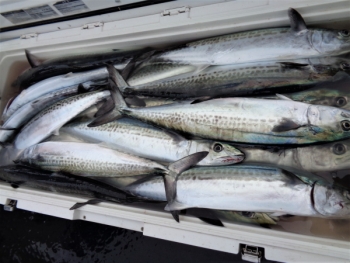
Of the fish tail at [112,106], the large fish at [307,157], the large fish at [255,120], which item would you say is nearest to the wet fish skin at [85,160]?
the fish tail at [112,106]

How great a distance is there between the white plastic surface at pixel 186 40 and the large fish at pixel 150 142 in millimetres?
401

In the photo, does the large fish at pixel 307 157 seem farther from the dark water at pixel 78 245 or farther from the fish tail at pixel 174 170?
the dark water at pixel 78 245

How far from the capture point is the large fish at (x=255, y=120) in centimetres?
160

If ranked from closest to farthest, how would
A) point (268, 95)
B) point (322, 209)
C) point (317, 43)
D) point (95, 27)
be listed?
point (322, 209)
point (317, 43)
point (268, 95)
point (95, 27)

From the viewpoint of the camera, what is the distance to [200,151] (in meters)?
1.90

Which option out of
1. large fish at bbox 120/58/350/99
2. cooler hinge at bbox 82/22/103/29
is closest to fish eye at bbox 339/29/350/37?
large fish at bbox 120/58/350/99

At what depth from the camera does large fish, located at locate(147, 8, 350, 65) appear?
1.73m

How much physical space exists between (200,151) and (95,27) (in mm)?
1453

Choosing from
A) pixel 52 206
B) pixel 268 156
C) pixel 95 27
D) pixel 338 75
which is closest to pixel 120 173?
pixel 52 206

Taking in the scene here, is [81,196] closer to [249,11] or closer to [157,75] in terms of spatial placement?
[157,75]

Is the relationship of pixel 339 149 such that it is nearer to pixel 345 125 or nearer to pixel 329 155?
pixel 329 155

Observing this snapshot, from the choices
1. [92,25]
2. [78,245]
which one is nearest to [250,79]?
[92,25]

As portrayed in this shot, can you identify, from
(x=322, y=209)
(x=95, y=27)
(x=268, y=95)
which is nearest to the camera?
(x=322, y=209)

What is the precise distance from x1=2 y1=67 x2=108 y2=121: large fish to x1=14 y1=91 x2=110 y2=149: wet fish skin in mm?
204
